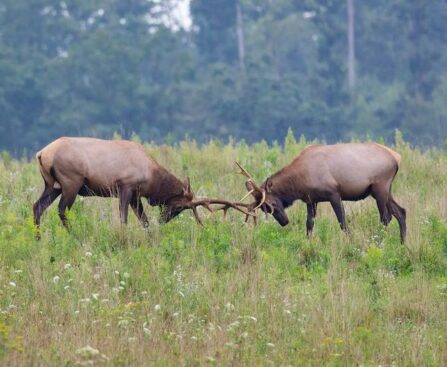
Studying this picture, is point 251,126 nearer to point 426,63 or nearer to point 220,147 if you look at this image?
point 426,63

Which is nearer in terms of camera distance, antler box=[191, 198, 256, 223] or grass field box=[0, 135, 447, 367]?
grass field box=[0, 135, 447, 367]

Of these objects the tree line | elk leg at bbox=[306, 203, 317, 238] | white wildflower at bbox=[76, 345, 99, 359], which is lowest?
the tree line

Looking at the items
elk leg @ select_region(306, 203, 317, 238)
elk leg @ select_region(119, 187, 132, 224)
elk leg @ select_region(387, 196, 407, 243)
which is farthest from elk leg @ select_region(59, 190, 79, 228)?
elk leg @ select_region(387, 196, 407, 243)

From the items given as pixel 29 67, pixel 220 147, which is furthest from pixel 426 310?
pixel 29 67

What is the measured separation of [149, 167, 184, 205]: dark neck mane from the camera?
14.9m

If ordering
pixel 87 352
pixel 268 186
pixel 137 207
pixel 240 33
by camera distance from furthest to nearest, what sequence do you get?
pixel 240 33 < pixel 268 186 < pixel 137 207 < pixel 87 352

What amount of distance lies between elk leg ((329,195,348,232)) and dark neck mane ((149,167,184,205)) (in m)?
1.75

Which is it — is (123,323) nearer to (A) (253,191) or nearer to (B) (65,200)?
(B) (65,200)

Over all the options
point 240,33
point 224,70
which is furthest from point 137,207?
point 240,33

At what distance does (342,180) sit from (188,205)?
1739 millimetres

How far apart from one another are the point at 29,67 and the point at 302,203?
1349 inches

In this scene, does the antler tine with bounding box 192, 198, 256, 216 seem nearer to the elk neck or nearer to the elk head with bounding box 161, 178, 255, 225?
the elk head with bounding box 161, 178, 255, 225

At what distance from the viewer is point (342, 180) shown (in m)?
14.6

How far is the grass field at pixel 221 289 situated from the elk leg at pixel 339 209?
11 centimetres
